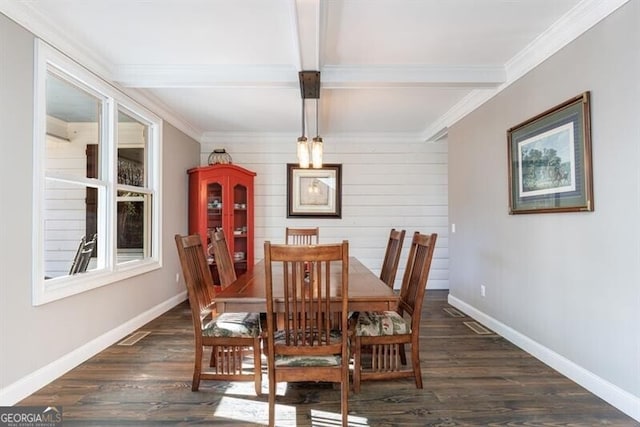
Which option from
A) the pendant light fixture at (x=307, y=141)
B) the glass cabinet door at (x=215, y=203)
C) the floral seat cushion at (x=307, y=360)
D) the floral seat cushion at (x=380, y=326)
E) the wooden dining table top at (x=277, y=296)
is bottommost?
the floral seat cushion at (x=307, y=360)

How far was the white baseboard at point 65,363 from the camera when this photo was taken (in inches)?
83.0

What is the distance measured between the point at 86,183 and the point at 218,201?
207 centimetres

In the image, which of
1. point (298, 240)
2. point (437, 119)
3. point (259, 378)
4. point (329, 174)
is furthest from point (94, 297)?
point (437, 119)

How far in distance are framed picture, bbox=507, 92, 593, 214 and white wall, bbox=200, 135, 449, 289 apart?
2.40 meters

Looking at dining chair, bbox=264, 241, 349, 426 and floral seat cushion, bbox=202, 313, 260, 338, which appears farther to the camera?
floral seat cushion, bbox=202, 313, 260, 338

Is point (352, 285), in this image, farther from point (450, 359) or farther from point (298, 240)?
point (298, 240)

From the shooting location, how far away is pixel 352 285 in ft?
7.60

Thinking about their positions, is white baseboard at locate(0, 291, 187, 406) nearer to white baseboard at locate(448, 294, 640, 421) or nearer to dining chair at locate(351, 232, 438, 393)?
dining chair at locate(351, 232, 438, 393)

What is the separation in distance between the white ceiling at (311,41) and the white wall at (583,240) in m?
0.23

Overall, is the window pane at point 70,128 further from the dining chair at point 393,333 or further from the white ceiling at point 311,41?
the dining chair at point 393,333

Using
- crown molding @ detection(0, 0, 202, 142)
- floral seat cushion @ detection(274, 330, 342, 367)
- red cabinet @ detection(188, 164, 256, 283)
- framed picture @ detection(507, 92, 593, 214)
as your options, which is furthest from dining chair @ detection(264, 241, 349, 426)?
red cabinet @ detection(188, 164, 256, 283)

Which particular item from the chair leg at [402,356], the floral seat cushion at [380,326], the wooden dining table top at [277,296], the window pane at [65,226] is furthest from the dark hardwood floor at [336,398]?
the window pane at [65,226]

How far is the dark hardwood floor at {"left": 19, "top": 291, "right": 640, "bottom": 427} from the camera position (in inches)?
78.9

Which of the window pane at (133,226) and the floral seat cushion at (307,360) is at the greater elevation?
the window pane at (133,226)
